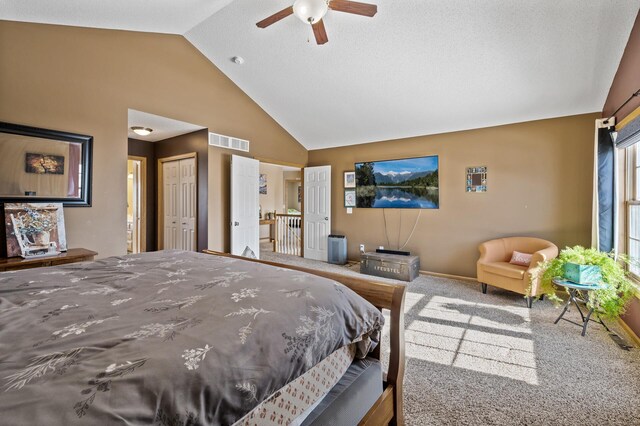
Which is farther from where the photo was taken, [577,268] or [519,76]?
[519,76]

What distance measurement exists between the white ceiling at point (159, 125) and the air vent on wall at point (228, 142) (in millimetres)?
233

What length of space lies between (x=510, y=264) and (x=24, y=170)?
5.55 meters

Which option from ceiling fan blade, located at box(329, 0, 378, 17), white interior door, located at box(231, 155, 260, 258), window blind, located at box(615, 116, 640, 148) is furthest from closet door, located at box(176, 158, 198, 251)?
window blind, located at box(615, 116, 640, 148)

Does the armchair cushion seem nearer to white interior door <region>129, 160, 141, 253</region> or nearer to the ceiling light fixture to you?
the ceiling light fixture

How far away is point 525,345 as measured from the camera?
8.39 ft

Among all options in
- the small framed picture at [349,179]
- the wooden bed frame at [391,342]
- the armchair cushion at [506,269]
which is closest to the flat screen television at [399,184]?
the small framed picture at [349,179]

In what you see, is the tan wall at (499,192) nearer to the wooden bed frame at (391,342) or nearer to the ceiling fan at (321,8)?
the ceiling fan at (321,8)

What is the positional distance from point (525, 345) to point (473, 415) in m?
1.21

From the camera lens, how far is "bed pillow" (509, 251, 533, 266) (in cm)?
381

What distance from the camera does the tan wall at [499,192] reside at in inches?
155

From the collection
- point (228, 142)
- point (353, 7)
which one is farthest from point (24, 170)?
point (353, 7)

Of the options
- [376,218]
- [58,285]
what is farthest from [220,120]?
[58,285]

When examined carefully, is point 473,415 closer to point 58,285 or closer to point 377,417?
point 377,417

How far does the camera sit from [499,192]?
Result: 4.43m
